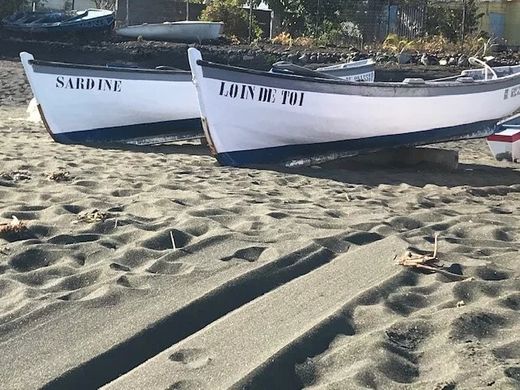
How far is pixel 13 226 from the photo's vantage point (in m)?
4.74

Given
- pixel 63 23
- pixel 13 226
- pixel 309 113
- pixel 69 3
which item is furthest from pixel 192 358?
pixel 69 3

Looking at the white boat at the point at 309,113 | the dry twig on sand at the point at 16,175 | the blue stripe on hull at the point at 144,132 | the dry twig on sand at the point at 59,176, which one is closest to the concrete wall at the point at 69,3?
the blue stripe on hull at the point at 144,132

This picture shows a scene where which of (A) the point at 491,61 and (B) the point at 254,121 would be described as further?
(A) the point at 491,61

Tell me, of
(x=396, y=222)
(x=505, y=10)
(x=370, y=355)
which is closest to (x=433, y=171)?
(x=396, y=222)

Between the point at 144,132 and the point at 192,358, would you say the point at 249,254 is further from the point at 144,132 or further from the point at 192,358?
the point at 144,132

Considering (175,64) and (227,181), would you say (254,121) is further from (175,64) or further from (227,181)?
(175,64)

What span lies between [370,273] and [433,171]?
4811 millimetres

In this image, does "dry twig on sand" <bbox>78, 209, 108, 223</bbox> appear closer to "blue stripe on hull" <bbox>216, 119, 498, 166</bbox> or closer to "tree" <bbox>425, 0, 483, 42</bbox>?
"blue stripe on hull" <bbox>216, 119, 498, 166</bbox>

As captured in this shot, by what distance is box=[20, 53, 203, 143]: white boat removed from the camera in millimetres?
10195

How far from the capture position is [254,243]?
4.65m

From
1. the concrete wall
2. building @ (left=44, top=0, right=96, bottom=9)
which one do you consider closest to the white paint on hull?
building @ (left=44, top=0, right=96, bottom=9)

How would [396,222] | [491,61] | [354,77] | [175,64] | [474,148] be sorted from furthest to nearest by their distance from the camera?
[175,64]
[491,61]
[354,77]
[474,148]
[396,222]

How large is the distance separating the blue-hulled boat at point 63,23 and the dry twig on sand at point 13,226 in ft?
63.9

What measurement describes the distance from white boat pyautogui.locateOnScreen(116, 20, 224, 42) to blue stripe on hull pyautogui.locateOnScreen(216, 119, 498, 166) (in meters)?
14.8
